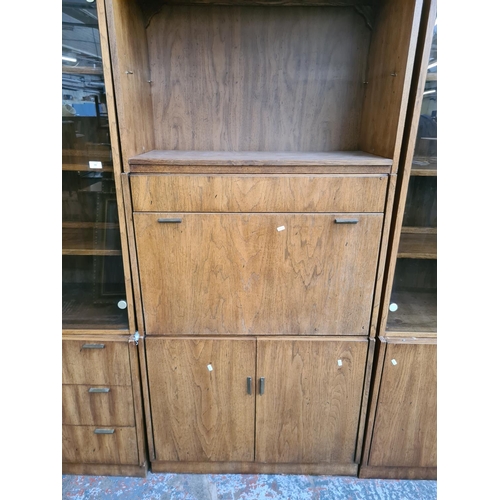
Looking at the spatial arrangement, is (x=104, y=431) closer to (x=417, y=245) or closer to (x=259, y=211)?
(x=259, y=211)

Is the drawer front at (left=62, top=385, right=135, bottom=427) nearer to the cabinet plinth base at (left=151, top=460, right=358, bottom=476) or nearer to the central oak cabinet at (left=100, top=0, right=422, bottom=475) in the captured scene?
the central oak cabinet at (left=100, top=0, right=422, bottom=475)

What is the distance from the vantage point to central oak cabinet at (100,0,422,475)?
3.87 feet

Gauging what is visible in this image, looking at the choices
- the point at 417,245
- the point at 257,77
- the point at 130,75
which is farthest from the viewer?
the point at 257,77

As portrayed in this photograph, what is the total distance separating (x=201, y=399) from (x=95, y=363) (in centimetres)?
44

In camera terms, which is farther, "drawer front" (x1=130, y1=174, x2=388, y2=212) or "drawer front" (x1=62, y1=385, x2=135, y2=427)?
"drawer front" (x1=62, y1=385, x2=135, y2=427)

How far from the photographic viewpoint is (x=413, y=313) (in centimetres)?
143

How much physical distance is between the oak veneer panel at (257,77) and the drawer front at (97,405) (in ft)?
3.35

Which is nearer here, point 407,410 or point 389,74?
point 389,74

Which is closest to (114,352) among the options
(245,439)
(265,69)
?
(245,439)

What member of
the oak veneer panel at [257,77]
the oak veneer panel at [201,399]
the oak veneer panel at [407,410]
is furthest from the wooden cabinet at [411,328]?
the oak veneer panel at [201,399]

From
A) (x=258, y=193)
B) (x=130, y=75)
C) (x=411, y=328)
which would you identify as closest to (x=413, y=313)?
(x=411, y=328)

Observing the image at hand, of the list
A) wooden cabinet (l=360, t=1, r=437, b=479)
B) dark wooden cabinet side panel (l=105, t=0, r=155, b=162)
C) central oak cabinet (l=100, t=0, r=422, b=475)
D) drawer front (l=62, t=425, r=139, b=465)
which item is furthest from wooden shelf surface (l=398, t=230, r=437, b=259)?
drawer front (l=62, t=425, r=139, b=465)

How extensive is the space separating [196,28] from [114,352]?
129 cm

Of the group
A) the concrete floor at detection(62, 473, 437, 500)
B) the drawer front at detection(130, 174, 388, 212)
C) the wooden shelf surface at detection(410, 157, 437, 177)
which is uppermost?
the wooden shelf surface at detection(410, 157, 437, 177)
